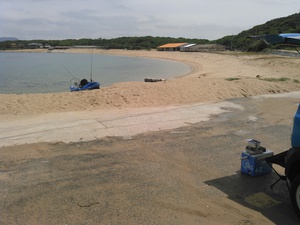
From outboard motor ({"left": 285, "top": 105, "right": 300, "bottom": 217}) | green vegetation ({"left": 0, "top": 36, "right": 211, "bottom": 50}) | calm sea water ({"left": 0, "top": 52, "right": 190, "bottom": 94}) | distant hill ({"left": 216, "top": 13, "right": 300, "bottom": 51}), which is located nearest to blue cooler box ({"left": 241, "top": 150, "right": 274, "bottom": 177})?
outboard motor ({"left": 285, "top": 105, "right": 300, "bottom": 217})

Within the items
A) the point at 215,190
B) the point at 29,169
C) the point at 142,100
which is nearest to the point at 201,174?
the point at 215,190

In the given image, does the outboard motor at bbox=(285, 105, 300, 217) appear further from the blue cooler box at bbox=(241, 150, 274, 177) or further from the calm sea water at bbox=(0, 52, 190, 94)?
the calm sea water at bbox=(0, 52, 190, 94)

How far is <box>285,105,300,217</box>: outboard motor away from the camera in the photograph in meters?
3.90

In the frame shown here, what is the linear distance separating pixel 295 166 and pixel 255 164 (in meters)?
1.06

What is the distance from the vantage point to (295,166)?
13.3 feet

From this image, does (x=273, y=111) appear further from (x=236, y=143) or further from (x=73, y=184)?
(x=73, y=184)

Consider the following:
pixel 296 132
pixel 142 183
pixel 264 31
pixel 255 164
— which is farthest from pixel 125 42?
pixel 296 132

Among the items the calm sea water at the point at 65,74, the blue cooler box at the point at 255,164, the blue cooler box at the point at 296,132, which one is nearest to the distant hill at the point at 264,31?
the calm sea water at the point at 65,74

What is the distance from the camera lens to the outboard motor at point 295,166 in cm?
390

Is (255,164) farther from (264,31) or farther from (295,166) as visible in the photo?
(264,31)

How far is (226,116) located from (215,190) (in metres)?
5.09

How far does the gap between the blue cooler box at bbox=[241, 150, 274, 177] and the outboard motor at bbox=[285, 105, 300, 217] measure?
3.07 feet

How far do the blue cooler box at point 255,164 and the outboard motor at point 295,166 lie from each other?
0.94 m

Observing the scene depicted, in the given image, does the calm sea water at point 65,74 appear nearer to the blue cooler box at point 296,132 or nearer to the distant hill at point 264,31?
the distant hill at point 264,31
